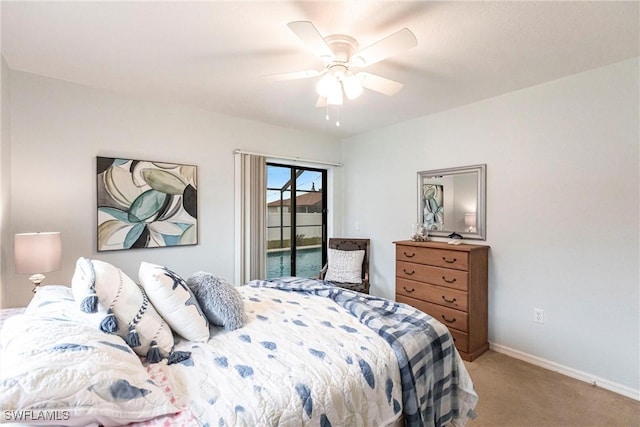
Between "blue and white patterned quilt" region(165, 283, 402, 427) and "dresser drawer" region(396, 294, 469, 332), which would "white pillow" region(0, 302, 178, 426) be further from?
"dresser drawer" region(396, 294, 469, 332)

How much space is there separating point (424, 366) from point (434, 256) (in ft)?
5.30

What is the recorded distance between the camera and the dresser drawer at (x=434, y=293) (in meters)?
2.76

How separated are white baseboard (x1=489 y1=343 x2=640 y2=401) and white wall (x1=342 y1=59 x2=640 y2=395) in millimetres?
30

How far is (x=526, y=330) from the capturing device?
9.01ft

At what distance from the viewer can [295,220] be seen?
4297mm

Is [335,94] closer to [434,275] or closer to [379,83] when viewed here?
[379,83]

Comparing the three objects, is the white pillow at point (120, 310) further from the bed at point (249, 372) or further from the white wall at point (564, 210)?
the white wall at point (564, 210)

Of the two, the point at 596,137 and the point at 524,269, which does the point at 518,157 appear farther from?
the point at 524,269

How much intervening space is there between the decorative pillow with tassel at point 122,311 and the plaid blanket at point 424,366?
0.97 metres

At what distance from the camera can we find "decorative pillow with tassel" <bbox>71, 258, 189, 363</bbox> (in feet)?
4.00

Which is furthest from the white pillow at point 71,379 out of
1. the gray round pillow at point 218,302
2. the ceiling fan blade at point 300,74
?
the ceiling fan blade at point 300,74

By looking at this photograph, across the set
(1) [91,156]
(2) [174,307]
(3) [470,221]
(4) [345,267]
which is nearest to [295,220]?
(4) [345,267]

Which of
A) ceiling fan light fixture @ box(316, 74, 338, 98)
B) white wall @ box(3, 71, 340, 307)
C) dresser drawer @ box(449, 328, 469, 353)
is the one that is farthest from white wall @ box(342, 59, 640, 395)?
white wall @ box(3, 71, 340, 307)

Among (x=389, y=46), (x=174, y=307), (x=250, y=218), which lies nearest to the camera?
(x=174, y=307)
